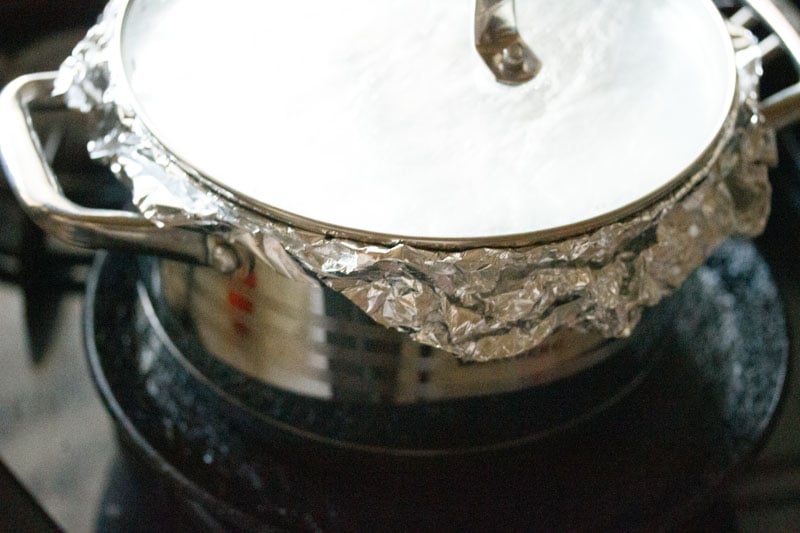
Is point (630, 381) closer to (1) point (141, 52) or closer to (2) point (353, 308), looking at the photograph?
(2) point (353, 308)

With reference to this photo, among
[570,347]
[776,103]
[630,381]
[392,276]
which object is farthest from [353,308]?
[776,103]

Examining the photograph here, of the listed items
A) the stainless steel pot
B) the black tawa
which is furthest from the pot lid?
the black tawa

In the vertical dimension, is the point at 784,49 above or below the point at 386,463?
above

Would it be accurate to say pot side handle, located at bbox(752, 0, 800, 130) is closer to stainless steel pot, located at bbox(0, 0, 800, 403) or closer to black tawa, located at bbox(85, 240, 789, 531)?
stainless steel pot, located at bbox(0, 0, 800, 403)

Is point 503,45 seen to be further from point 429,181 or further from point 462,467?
point 462,467

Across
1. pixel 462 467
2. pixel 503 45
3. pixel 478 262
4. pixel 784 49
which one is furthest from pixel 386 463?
pixel 784 49

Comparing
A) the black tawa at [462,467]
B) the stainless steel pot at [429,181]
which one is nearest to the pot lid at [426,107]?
the stainless steel pot at [429,181]

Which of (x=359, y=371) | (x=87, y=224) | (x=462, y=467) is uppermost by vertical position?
(x=87, y=224)
